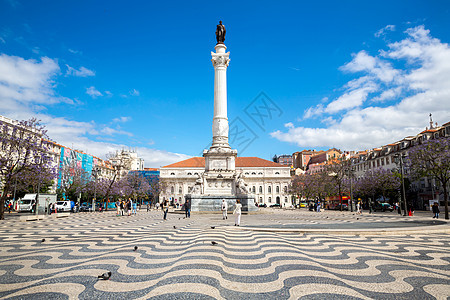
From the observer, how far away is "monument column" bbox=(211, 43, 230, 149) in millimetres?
28986

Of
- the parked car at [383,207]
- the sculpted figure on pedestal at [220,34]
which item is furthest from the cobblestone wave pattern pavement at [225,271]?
the parked car at [383,207]

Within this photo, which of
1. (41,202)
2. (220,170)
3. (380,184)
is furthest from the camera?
(380,184)

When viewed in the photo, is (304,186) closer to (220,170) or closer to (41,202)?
(220,170)

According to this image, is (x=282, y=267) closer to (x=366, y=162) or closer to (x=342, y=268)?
(x=342, y=268)

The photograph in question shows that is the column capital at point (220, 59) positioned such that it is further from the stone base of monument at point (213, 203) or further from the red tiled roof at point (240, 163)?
the red tiled roof at point (240, 163)

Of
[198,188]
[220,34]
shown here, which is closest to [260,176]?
[220,34]

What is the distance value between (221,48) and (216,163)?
1404 cm

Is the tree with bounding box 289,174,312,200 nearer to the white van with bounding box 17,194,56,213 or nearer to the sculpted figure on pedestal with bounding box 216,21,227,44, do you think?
the sculpted figure on pedestal with bounding box 216,21,227,44

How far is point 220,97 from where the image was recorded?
3011 cm

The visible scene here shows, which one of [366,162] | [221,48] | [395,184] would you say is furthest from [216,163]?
[366,162]

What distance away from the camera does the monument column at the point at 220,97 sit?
1141 inches

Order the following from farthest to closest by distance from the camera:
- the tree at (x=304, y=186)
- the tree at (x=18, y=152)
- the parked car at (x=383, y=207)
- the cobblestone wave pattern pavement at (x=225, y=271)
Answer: the tree at (x=304, y=186) < the parked car at (x=383, y=207) < the tree at (x=18, y=152) < the cobblestone wave pattern pavement at (x=225, y=271)

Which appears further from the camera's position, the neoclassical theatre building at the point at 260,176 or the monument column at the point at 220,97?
the neoclassical theatre building at the point at 260,176

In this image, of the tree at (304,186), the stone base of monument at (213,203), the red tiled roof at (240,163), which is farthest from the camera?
the red tiled roof at (240,163)
